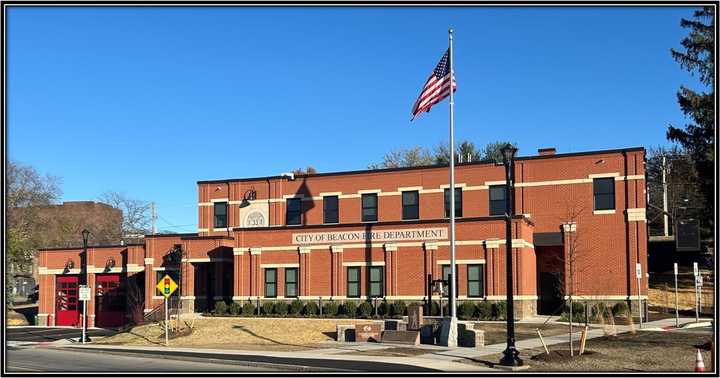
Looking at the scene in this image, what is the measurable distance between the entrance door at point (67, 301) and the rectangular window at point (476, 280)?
30381 mm

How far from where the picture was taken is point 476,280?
43.1 meters

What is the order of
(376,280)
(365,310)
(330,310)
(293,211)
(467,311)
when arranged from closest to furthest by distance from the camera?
(467,311), (365,310), (330,310), (376,280), (293,211)

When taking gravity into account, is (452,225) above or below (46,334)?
above

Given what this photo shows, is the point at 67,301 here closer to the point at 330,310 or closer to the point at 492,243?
the point at 330,310

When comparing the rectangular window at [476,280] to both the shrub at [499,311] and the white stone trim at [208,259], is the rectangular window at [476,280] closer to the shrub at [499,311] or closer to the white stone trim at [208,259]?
the shrub at [499,311]

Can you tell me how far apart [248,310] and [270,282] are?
2363 mm

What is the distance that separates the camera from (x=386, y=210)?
5125 centimetres

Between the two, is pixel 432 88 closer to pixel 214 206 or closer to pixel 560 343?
pixel 560 343

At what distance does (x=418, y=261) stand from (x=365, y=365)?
21.3 m

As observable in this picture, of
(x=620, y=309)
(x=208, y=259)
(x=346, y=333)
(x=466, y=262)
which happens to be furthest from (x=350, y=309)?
(x=620, y=309)

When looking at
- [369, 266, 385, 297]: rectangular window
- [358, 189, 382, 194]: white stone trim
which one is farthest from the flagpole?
[358, 189, 382, 194]: white stone trim

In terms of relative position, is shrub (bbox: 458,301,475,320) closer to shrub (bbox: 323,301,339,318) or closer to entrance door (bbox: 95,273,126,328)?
shrub (bbox: 323,301,339,318)

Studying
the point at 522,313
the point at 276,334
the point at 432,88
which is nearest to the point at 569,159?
the point at 522,313

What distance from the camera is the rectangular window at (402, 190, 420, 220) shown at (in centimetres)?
5041
